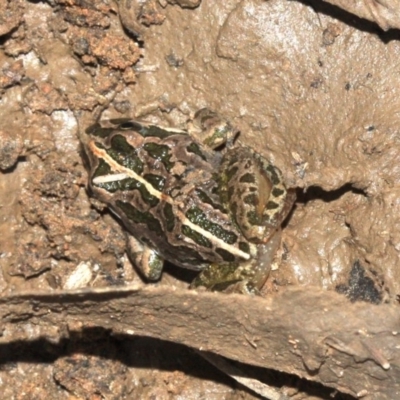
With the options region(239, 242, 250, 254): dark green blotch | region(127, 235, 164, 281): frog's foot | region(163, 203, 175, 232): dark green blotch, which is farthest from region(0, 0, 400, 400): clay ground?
region(163, 203, 175, 232): dark green blotch

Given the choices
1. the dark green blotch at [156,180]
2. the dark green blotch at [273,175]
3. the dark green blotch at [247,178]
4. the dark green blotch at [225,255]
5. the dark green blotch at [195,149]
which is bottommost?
the dark green blotch at [225,255]

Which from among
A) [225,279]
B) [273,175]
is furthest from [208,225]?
[273,175]

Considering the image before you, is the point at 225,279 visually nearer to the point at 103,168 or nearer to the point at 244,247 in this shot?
the point at 244,247

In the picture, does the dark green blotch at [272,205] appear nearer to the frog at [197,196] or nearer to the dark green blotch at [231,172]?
the frog at [197,196]

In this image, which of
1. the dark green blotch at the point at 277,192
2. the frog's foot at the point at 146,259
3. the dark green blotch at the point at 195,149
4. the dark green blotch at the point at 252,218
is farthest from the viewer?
the frog's foot at the point at 146,259

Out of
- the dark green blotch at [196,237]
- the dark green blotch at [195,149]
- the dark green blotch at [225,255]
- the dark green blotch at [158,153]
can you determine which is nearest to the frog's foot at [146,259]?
the dark green blotch at [196,237]

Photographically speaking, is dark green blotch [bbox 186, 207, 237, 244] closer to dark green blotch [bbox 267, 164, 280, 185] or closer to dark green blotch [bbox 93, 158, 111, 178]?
dark green blotch [bbox 267, 164, 280, 185]

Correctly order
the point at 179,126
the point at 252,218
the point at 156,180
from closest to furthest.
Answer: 1. the point at 252,218
2. the point at 156,180
3. the point at 179,126
